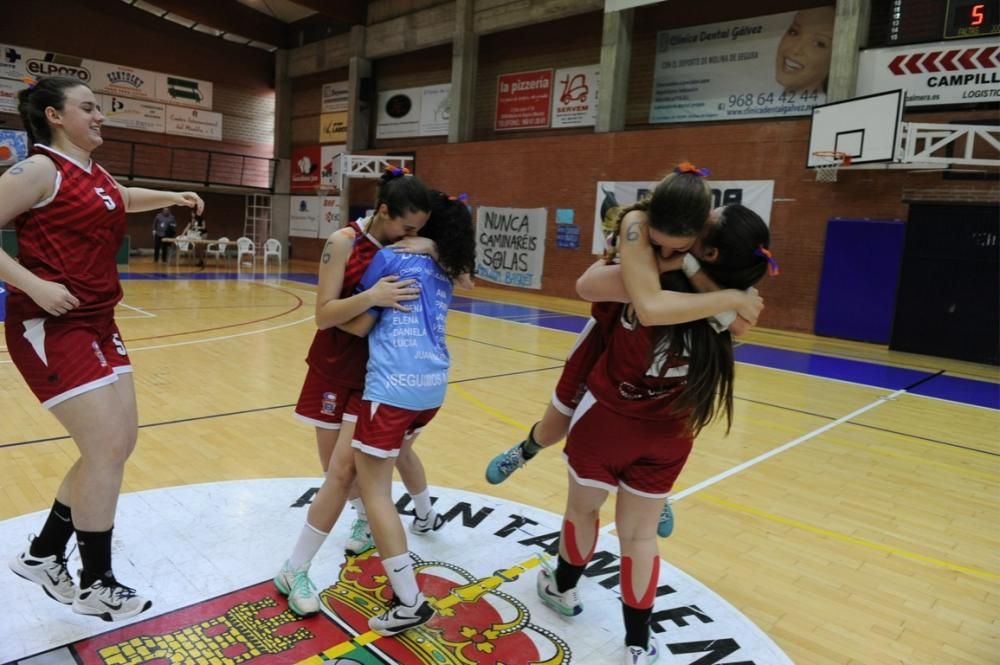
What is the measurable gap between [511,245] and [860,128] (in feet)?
27.3

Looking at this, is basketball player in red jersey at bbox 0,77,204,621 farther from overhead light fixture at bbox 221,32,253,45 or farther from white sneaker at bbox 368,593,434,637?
overhead light fixture at bbox 221,32,253,45

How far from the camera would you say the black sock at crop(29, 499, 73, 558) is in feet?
8.30

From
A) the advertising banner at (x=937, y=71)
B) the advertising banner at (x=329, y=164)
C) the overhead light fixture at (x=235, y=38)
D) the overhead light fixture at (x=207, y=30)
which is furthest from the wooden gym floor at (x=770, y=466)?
the overhead light fixture at (x=235, y=38)

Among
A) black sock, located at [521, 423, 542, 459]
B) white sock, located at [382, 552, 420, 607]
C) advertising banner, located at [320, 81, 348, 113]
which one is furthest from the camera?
advertising banner, located at [320, 81, 348, 113]

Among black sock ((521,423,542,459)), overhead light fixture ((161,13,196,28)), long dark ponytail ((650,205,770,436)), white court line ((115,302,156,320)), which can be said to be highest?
overhead light fixture ((161,13,196,28))

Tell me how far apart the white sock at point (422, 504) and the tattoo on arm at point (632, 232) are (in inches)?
68.3

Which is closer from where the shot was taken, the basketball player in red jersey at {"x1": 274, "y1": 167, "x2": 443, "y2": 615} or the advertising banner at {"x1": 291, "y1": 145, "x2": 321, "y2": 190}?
the basketball player in red jersey at {"x1": 274, "y1": 167, "x2": 443, "y2": 615}

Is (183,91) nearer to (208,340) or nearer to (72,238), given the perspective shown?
(208,340)

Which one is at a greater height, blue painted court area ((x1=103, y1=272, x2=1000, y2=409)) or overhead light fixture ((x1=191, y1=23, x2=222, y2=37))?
overhead light fixture ((x1=191, y1=23, x2=222, y2=37))

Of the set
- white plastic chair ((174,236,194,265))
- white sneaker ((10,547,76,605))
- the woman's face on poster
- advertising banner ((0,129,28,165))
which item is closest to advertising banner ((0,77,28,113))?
advertising banner ((0,129,28,165))

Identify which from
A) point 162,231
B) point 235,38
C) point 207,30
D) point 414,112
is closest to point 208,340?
point 414,112

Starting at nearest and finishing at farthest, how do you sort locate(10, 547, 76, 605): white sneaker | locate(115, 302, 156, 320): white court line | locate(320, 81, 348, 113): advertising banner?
locate(10, 547, 76, 605): white sneaker
locate(115, 302, 156, 320): white court line
locate(320, 81, 348, 113): advertising banner

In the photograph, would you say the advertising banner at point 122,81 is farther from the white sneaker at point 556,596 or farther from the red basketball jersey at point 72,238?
the white sneaker at point 556,596

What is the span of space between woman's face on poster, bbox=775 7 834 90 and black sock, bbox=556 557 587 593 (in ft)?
40.0
